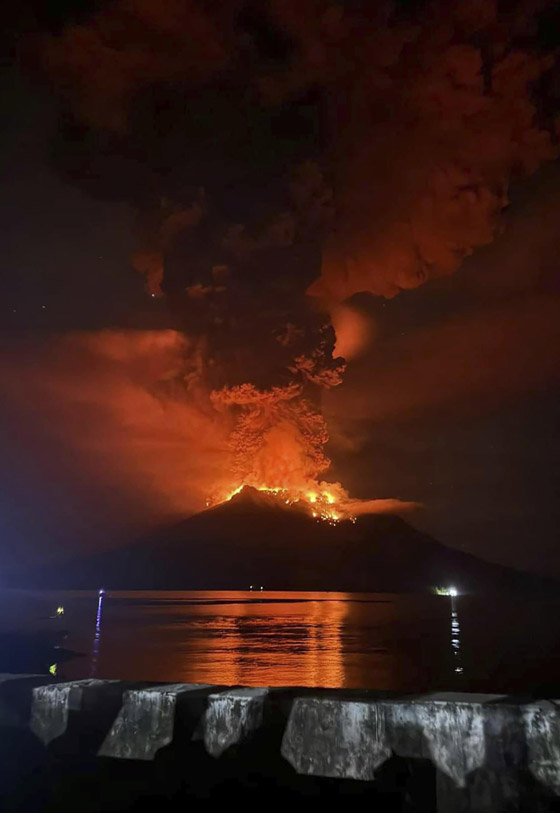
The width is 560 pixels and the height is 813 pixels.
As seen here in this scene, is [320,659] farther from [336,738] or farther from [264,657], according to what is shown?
[336,738]

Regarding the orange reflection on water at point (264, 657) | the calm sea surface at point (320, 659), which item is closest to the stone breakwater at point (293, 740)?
the orange reflection on water at point (264, 657)

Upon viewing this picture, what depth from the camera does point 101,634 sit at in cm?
5222

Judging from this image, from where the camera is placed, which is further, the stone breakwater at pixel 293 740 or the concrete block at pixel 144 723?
the concrete block at pixel 144 723

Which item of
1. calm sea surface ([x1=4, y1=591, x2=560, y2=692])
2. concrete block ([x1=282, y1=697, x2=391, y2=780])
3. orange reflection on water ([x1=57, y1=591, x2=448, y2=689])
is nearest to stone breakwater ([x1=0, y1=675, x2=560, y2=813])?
concrete block ([x1=282, y1=697, x2=391, y2=780])

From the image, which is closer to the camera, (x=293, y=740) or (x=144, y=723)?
(x=293, y=740)

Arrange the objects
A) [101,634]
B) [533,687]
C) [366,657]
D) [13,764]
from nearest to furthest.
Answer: [13,764] → [533,687] → [366,657] → [101,634]

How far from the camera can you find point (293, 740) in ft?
18.5

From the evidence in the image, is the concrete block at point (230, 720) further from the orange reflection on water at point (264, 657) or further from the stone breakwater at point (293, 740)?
the orange reflection on water at point (264, 657)

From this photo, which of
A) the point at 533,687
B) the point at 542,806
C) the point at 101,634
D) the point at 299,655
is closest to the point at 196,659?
the point at 299,655

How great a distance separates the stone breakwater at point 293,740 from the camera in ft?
16.5

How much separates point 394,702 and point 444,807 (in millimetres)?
806

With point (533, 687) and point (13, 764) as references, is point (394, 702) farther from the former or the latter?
point (533, 687)

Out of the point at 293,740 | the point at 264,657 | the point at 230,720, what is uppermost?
the point at 264,657

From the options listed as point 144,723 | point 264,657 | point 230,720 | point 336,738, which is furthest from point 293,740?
point 264,657
